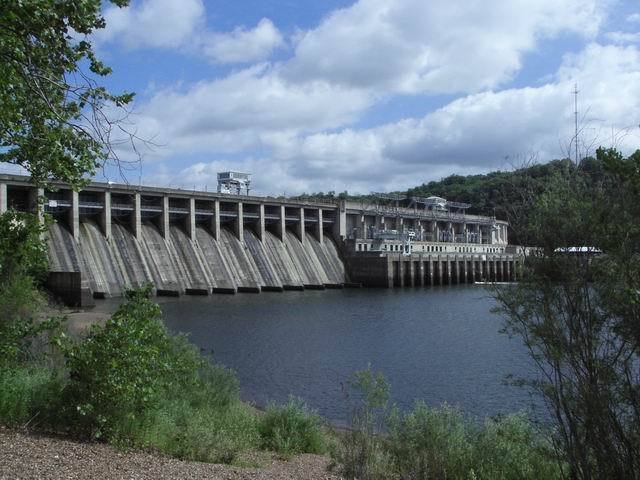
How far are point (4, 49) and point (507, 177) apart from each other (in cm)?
619

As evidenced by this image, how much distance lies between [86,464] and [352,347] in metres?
23.9

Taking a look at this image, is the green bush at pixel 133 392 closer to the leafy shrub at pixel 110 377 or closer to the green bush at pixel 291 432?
the leafy shrub at pixel 110 377

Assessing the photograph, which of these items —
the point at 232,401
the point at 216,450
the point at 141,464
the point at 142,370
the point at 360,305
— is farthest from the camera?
the point at 360,305

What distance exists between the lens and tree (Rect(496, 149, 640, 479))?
6.88m

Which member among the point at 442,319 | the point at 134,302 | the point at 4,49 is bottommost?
the point at 442,319

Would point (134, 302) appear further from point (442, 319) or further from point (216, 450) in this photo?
point (442, 319)

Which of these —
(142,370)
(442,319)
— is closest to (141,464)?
(142,370)

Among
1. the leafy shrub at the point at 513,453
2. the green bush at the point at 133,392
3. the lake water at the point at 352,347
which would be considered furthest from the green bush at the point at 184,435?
the lake water at the point at 352,347

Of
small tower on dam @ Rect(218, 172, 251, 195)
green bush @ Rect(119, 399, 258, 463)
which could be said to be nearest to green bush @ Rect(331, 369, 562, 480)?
green bush @ Rect(119, 399, 258, 463)

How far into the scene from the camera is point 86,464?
7531mm

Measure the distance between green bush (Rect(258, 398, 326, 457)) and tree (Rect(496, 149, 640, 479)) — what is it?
6.06 meters

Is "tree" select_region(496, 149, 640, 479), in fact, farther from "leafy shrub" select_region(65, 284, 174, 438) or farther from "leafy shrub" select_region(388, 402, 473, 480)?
"leafy shrub" select_region(65, 284, 174, 438)

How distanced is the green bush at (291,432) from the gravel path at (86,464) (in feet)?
10.2

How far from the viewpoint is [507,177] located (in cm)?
853
